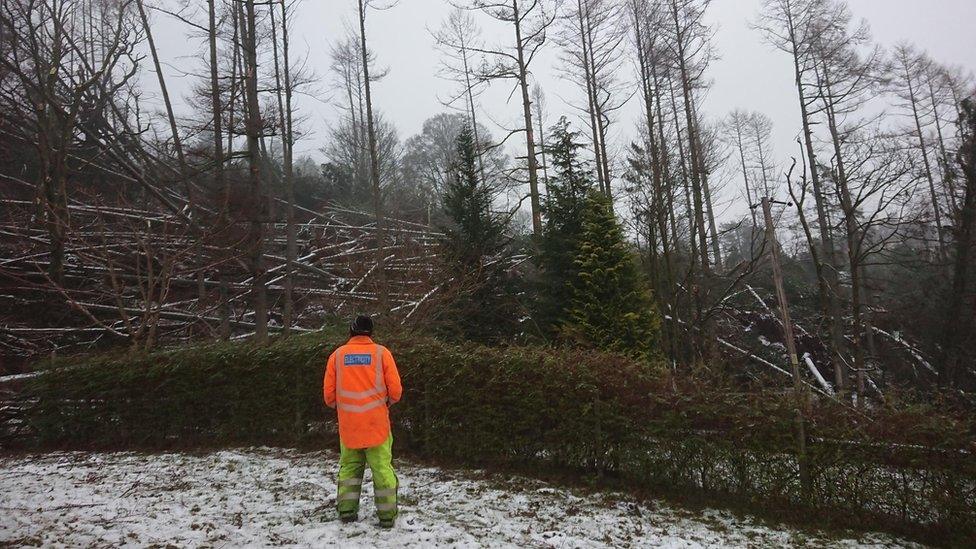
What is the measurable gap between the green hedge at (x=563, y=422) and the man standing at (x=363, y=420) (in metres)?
1.93

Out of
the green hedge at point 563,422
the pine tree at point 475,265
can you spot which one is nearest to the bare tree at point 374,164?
the pine tree at point 475,265

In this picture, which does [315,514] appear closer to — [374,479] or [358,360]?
[374,479]

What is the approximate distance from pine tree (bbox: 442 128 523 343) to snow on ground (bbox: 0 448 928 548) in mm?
7417

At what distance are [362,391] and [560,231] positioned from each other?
10.3 meters

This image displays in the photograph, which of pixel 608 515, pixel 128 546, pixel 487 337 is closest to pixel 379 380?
pixel 128 546

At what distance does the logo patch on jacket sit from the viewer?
443 cm

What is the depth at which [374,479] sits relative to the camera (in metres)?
4.31

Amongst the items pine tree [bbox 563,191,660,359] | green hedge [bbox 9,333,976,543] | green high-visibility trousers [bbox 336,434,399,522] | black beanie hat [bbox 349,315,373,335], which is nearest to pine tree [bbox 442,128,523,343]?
pine tree [bbox 563,191,660,359]

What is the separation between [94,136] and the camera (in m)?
12.3

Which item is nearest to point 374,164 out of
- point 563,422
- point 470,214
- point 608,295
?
point 470,214

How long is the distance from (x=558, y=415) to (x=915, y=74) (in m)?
27.9

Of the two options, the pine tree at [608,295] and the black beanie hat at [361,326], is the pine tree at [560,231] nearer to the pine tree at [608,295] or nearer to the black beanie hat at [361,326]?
the pine tree at [608,295]

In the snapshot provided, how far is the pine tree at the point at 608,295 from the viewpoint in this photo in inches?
471

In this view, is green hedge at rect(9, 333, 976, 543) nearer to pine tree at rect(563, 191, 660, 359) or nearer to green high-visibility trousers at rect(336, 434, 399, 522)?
green high-visibility trousers at rect(336, 434, 399, 522)
